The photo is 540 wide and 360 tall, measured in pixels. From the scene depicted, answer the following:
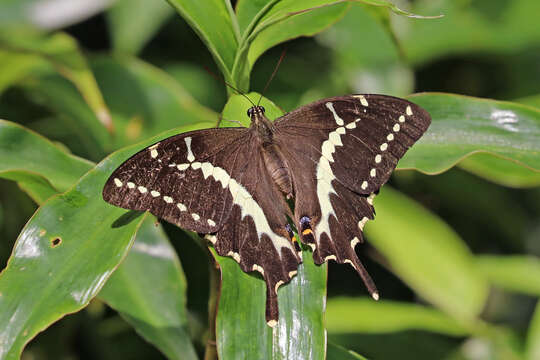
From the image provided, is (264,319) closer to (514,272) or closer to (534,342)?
(534,342)

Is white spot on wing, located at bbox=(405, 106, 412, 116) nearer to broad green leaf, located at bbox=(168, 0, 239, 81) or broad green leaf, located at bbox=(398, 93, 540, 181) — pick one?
broad green leaf, located at bbox=(398, 93, 540, 181)

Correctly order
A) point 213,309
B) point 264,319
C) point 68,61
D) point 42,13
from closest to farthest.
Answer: point 264,319
point 213,309
point 68,61
point 42,13

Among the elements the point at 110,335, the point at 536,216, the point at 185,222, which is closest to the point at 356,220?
the point at 185,222

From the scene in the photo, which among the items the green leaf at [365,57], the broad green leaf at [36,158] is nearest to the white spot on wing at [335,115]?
the broad green leaf at [36,158]

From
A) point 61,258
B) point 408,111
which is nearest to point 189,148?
point 61,258

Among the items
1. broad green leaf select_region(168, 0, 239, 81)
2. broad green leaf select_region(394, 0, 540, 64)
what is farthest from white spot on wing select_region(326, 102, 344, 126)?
broad green leaf select_region(394, 0, 540, 64)

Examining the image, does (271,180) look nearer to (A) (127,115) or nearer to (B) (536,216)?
(A) (127,115)
